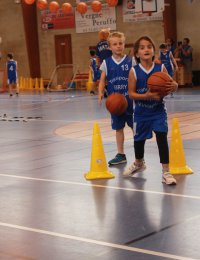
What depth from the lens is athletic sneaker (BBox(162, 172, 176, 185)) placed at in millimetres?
6883

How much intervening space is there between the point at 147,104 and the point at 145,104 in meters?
0.03

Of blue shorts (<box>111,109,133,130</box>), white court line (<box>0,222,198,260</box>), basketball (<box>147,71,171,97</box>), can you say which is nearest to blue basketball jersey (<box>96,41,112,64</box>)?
blue shorts (<box>111,109,133,130</box>)

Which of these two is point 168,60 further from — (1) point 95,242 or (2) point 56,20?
(1) point 95,242

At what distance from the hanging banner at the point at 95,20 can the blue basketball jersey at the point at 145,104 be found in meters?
23.7

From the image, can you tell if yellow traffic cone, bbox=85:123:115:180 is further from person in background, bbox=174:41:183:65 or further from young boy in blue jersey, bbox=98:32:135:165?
person in background, bbox=174:41:183:65

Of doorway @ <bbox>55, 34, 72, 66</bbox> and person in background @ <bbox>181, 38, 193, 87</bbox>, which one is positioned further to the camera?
doorway @ <bbox>55, 34, 72, 66</bbox>

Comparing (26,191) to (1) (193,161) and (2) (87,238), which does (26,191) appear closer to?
(2) (87,238)

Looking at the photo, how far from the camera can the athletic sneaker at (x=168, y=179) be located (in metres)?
6.88

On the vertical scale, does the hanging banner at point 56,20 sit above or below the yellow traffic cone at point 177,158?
above

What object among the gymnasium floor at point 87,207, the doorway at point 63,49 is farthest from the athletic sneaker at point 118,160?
the doorway at point 63,49

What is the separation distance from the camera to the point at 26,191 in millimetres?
6828

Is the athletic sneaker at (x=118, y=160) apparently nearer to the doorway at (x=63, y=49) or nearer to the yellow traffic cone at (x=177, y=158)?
the yellow traffic cone at (x=177, y=158)

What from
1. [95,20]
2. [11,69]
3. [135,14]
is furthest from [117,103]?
[95,20]

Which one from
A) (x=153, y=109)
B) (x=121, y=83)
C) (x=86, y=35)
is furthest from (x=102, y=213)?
(x=86, y=35)
